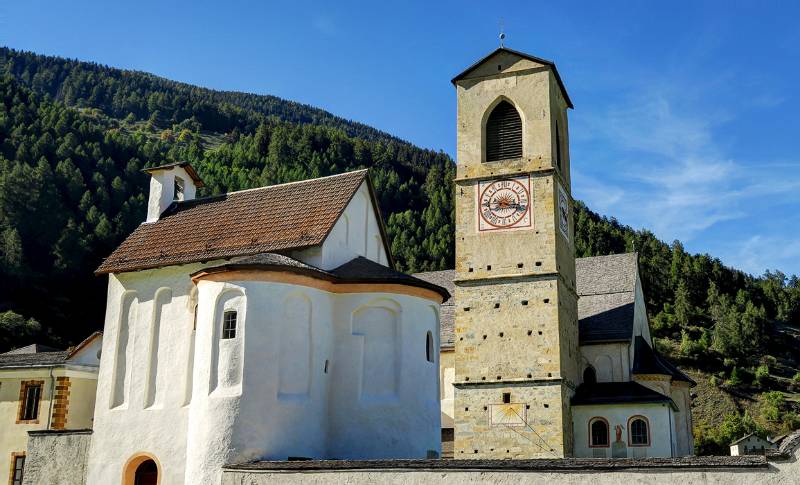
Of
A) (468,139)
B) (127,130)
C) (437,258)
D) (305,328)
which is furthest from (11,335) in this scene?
(127,130)

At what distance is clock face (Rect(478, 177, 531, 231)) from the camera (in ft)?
111

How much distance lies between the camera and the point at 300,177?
122938 mm

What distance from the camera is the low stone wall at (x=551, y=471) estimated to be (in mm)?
13984

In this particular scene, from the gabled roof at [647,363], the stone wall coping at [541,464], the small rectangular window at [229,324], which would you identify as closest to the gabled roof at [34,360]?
the small rectangular window at [229,324]

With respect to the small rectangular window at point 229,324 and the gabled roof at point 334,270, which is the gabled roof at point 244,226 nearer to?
the gabled roof at point 334,270

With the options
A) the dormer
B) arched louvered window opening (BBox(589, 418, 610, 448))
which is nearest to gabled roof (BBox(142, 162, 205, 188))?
the dormer

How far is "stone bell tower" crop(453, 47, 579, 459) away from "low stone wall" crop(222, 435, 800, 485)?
555 inches

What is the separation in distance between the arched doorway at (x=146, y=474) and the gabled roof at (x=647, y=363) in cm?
2071

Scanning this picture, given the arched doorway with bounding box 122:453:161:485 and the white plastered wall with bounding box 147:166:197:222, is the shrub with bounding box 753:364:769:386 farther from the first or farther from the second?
the arched doorway with bounding box 122:453:161:485

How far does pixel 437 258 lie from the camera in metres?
97.9

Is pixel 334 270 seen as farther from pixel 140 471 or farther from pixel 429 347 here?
pixel 140 471

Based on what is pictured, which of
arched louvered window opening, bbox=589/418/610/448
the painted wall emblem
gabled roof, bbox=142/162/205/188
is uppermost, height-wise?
gabled roof, bbox=142/162/205/188

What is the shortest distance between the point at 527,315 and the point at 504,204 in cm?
470

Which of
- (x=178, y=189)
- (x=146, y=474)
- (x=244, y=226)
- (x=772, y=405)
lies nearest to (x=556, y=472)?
(x=146, y=474)
